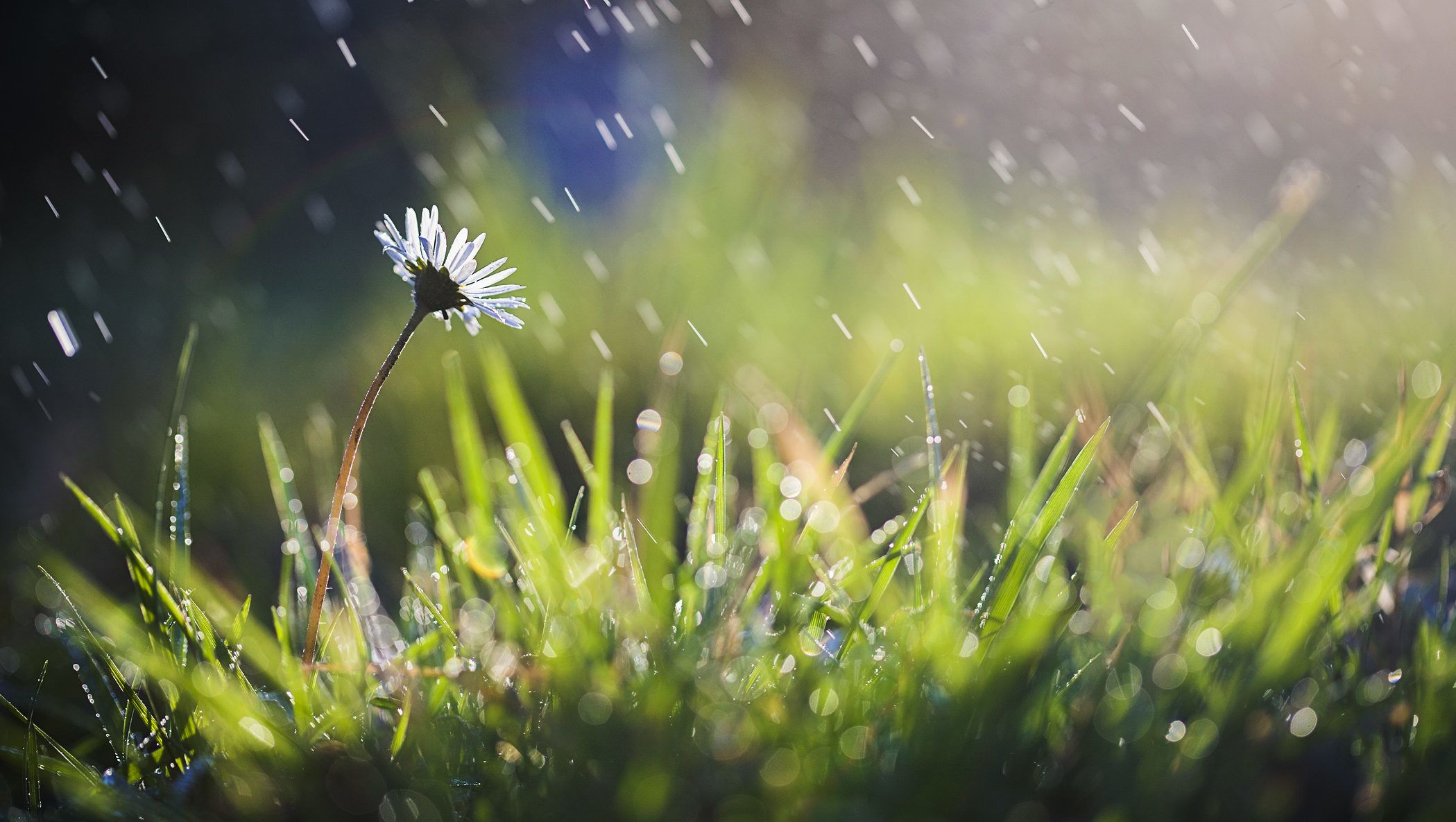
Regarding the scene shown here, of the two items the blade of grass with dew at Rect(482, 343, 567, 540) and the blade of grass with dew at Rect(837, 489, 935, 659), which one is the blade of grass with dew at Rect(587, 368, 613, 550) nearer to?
the blade of grass with dew at Rect(482, 343, 567, 540)

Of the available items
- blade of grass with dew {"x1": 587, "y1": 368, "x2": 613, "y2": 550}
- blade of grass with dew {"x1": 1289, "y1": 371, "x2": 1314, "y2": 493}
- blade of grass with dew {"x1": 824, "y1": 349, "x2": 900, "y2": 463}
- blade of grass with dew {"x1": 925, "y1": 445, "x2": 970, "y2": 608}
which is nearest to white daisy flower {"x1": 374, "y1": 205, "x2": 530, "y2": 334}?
blade of grass with dew {"x1": 587, "y1": 368, "x2": 613, "y2": 550}

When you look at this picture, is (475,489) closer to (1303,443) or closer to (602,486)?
(602,486)

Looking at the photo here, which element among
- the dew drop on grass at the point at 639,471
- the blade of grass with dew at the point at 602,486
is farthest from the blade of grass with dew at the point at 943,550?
the dew drop on grass at the point at 639,471

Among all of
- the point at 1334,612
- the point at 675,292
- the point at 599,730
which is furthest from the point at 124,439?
the point at 1334,612

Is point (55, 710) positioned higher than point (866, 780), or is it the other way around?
point (55, 710)

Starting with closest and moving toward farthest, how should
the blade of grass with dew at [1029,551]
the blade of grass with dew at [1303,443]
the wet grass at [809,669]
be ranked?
the wet grass at [809,669], the blade of grass with dew at [1029,551], the blade of grass with dew at [1303,443]

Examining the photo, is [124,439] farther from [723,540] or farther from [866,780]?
[866,780]

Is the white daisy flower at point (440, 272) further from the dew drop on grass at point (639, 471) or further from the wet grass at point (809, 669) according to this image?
the dew drop on grass at point (639, 471)

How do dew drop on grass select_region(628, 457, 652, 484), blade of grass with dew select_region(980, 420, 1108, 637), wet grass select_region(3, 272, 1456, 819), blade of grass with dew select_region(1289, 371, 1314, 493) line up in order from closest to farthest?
wet grass select_region(3, 272, 1456, 819)
blade of grass with dew select_region(980, 420, 1108, 637)
blade of grass with dew select_region(1289, 371, 1314, 493)
dew drop on grass select_region(628, 457, 652, 484)
